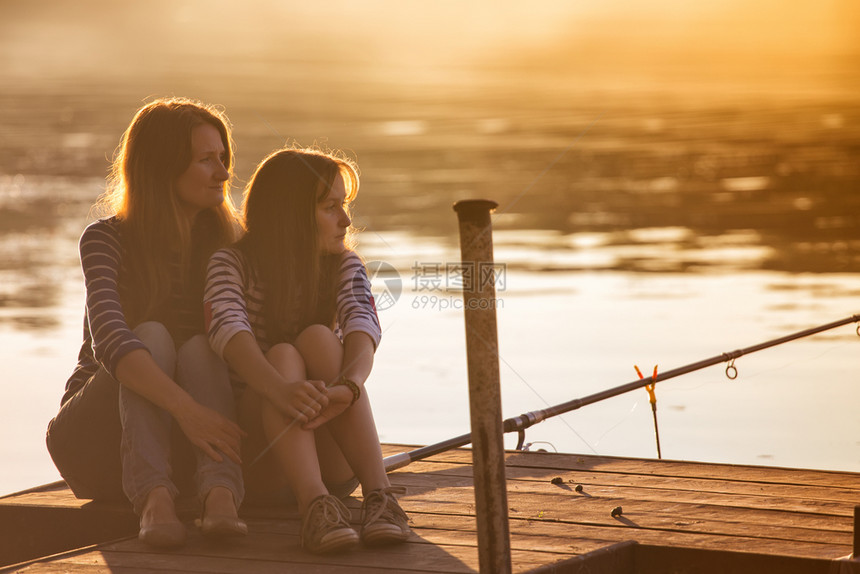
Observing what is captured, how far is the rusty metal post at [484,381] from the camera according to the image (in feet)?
7.25

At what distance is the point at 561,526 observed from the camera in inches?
114

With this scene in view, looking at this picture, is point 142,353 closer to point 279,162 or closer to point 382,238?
point 279,162

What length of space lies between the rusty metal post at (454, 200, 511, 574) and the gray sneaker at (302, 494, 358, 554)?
35cm

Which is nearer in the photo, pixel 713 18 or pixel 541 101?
pixel 541 101

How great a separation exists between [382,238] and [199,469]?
8711mm

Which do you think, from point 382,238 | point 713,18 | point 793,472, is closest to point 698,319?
point 382,238

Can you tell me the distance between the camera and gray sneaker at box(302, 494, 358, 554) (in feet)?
8.52

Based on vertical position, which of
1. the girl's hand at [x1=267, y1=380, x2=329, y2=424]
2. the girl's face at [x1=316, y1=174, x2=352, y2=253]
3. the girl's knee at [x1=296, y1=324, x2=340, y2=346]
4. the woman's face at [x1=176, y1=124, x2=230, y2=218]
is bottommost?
the girl's hand at [x1=267, y1=380, x2=329, y2=424]

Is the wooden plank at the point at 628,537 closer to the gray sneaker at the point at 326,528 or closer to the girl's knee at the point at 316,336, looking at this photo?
the gray sneaker at the point at 326,528

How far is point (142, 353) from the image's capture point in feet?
9.02

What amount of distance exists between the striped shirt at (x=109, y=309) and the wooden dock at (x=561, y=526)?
15.6 inches

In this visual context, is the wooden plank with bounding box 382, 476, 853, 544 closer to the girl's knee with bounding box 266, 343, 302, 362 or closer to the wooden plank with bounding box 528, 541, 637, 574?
the wooden plank with bounding box 528, 541, 637, 574

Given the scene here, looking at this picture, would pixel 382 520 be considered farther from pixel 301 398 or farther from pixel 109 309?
pixel 109 309

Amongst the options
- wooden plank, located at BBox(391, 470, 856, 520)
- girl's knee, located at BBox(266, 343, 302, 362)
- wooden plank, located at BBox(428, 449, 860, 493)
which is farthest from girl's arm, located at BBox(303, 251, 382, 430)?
wooden plank, located at BBox(428, 449, 860, 493)
